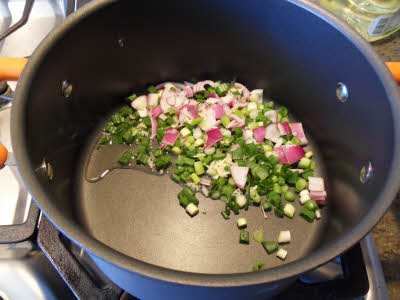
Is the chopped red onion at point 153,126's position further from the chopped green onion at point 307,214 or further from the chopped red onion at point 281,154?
the chopped green onion at point 307,214

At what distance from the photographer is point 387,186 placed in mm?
551

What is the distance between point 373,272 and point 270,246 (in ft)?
0.81

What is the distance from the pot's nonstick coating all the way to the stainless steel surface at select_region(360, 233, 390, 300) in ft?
0.38

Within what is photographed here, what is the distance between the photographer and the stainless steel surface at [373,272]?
741mm

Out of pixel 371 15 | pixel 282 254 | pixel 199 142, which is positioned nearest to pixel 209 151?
pixel 199 142

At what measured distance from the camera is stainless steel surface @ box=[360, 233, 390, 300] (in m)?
0.74

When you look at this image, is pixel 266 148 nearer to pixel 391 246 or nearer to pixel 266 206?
pixel 266 206

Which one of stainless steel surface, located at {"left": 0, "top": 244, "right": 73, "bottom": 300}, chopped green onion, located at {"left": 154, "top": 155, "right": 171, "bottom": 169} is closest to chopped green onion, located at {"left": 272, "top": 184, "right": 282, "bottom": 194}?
chopped green onion, located at {"left": 154, "top": 155, "right": 171, "bottom": 169}

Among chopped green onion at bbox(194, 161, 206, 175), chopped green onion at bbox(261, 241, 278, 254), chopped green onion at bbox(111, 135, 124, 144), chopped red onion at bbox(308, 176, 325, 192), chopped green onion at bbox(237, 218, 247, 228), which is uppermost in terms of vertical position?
chopped green onion at bbox(111, 135, 124, 144)

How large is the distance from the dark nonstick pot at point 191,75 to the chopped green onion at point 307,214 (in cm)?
2

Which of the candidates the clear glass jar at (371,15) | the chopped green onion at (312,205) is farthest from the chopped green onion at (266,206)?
the clear glass jar at (371,15)

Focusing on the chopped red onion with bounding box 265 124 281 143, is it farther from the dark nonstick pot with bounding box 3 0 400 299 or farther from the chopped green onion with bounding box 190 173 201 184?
the chopped green onion with bounding box 190 173 201 184

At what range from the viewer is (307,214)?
2.89 feet

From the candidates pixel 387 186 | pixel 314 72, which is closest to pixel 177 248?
pixel 387 186
